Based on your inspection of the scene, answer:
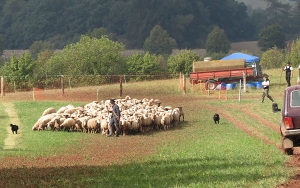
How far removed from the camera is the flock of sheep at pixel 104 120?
32594 millimetres

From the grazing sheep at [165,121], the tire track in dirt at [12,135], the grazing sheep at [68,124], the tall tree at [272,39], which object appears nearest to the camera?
the tire track in dirt at [12,135]

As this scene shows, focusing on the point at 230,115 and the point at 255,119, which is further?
the point at 230,115

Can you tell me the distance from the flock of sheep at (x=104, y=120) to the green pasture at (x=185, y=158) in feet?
2.36

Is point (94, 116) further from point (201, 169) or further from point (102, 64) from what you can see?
point (102, 64)

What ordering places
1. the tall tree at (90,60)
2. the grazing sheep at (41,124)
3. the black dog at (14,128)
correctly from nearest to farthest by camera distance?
the black dog at (14,128)
the grazing sheep at (41,124)
the tall tree at (90,60)

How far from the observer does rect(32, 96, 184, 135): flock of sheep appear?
107 ft

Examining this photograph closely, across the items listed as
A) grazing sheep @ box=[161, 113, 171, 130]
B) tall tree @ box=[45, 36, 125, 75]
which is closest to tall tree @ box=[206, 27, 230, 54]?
tall tree @ box=[45, 36, 125, 75]

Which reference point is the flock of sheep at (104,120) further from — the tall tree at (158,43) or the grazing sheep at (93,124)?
the tall tree at (158,43)

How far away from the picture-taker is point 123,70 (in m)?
97.4

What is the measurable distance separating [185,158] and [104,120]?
10.9 meters

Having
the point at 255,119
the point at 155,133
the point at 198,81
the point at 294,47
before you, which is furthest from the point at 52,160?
the point at 294,47

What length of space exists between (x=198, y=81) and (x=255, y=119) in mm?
24244

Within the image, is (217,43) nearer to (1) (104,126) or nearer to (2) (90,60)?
(2) (90,60)

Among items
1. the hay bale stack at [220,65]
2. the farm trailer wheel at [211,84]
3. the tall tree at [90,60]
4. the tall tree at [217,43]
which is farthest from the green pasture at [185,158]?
the tall tree at [217,43]
